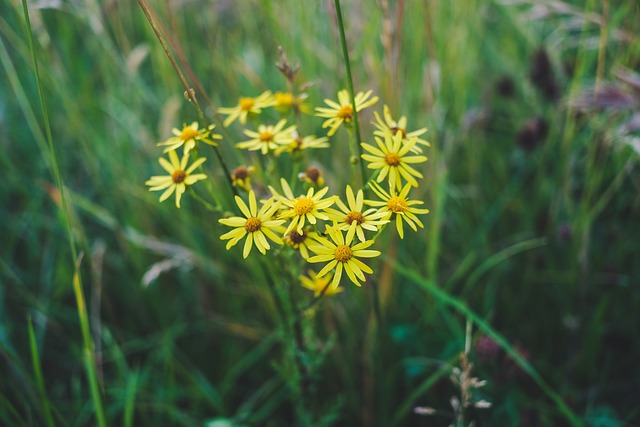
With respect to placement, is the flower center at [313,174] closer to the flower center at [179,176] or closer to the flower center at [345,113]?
the flower center at [345,113]

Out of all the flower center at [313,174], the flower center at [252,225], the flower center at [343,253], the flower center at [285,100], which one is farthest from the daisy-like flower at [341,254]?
the flower center at [285,100]

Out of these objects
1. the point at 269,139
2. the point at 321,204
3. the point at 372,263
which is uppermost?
the point at 269,139

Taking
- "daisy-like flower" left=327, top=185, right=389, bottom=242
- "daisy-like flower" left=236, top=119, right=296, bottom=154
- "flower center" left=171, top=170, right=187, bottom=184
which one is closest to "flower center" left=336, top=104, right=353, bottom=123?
"daisy-like flower" left=236, top=119, right=296, bottom=154

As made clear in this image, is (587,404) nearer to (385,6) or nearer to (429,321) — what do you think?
(429,321)

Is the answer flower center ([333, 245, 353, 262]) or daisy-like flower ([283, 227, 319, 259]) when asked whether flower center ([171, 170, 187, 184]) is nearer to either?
daisy-like flower ([283, 227, 319, 259])

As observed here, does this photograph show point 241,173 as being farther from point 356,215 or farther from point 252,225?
point 356,215

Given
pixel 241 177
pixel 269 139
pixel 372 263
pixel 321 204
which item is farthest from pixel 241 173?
pixel 372 263

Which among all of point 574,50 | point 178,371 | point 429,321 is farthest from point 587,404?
point 574,50
